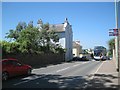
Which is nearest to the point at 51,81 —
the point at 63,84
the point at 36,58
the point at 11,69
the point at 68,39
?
the point at 63,84

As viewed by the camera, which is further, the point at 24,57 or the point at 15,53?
the point at 24,57

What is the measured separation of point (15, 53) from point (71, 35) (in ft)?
160

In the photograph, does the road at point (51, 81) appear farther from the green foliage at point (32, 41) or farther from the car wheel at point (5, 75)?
the green foliage at point (32, 41)

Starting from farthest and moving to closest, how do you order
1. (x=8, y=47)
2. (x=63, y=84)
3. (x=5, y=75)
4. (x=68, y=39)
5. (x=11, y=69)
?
(x=68, y=39)
(x=8, y=47)
(x=11, y=69)
(x=5, y=75)
(x=63, y=84)

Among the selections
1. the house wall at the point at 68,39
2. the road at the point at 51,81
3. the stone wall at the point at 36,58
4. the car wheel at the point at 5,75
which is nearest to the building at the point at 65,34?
the house wall at the point at 68,39

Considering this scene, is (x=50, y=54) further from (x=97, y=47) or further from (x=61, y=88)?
(x=61, y=88)

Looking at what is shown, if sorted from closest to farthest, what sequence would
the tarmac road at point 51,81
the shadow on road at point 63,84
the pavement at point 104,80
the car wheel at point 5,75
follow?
the shadow on road at point 63,84
the pavement at point 104,80
the tarmac road at point 51,81
the car wheel at point 5,75

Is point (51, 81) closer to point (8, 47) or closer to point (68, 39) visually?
point (8, 47)

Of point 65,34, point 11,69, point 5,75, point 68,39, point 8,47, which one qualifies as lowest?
point 5,75

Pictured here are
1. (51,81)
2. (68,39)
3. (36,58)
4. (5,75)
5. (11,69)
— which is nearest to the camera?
(51,81)

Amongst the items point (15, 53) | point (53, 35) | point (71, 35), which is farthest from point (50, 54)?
point (71, 35)

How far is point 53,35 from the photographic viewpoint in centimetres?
5488

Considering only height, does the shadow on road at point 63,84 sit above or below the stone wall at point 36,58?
below

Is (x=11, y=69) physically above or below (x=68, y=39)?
below
